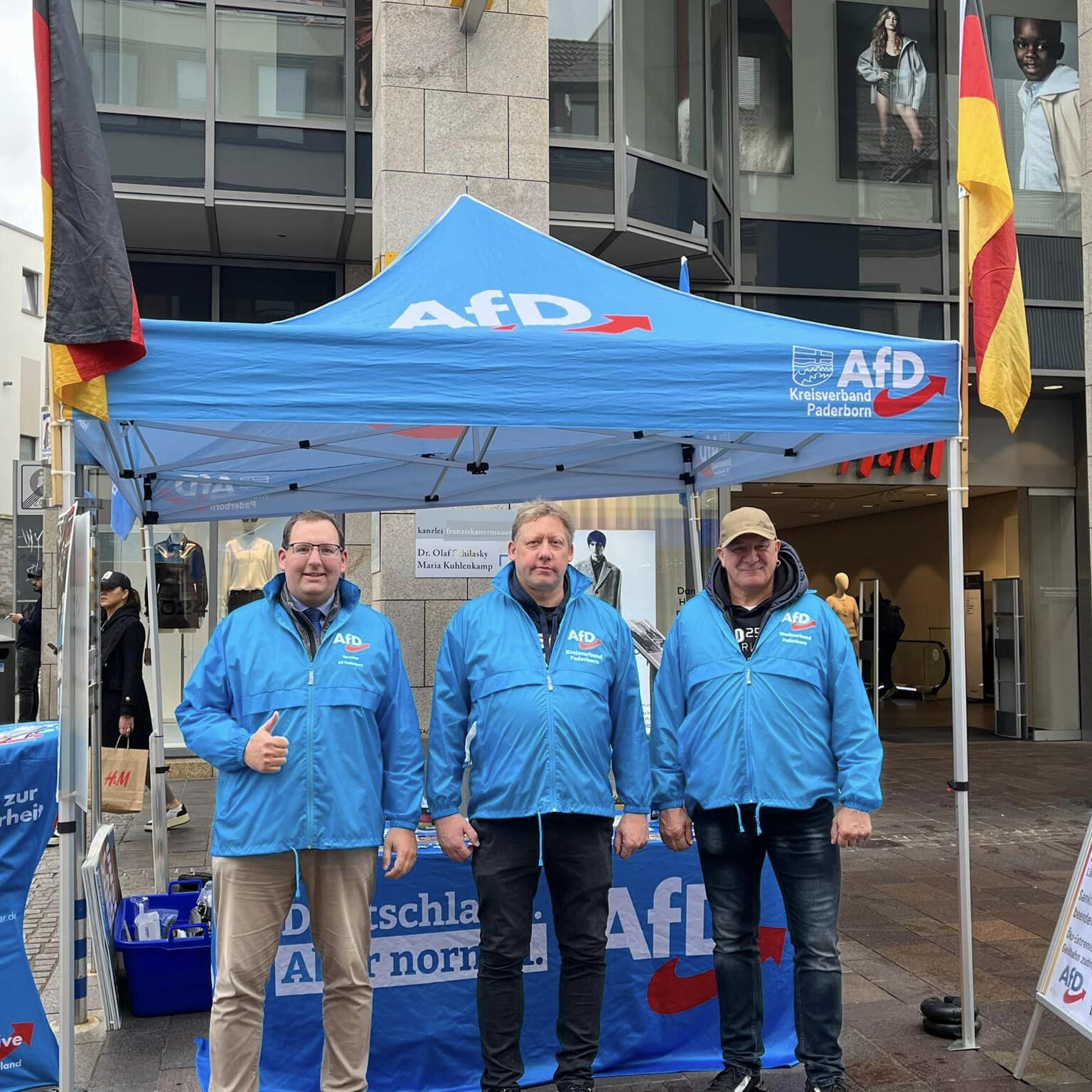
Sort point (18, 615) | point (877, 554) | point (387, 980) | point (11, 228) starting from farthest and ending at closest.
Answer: point (11, 228)
point (877, 554)
point (18, 615)
point (387, 980)

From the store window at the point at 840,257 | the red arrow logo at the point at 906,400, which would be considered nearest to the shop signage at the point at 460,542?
the red arrow logo at the point at 906,400

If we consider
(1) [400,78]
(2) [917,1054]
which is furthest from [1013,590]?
(2) [917,1054]

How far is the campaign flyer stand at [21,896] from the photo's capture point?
3775 mm

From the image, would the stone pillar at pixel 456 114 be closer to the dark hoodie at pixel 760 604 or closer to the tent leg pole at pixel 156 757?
the tent leg pole at pixel 156 757

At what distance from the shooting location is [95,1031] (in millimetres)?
4434

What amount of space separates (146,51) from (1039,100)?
10094 mm

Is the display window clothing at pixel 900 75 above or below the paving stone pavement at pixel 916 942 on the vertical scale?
above

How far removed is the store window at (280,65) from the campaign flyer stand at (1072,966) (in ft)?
30.7

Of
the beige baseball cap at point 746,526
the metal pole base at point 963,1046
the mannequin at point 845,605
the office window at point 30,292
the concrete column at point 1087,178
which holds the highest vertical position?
the office window at point 30,292

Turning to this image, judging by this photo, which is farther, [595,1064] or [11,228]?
[11,228]

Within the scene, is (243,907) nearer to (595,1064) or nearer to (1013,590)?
(595,1064)

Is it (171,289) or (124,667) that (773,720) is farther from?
(171,289)

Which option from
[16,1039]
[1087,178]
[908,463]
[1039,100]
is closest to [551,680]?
[16,1039]

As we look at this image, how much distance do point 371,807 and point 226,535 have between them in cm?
831
